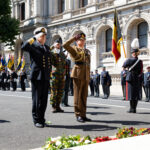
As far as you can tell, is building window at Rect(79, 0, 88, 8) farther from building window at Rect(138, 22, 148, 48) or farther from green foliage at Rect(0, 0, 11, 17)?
green foliage at Rect(0, 0, 11, 17)

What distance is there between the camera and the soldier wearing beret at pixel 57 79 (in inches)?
308

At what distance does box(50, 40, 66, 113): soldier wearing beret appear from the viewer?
7828mm

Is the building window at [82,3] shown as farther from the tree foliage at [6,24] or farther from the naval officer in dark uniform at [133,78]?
the naval officer in dark uniform at [133,78]

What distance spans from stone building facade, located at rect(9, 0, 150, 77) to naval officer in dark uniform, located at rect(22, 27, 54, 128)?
48.7 ft

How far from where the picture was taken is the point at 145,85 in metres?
14.8

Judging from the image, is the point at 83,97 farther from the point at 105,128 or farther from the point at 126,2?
the point at 126,2

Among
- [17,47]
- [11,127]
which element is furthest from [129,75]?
[17,47]

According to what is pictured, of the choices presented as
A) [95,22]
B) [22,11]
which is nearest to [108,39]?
[95,22]

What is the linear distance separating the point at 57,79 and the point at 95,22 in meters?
16.6

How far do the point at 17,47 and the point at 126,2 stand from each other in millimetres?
17103

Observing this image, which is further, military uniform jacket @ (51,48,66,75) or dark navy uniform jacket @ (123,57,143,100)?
dark navy uniform jacket @ (123,57,143,100)

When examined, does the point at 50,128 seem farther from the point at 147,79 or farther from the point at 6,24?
the point at 6,24

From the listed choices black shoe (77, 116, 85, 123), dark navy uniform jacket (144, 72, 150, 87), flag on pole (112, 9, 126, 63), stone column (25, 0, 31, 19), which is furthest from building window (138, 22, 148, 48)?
black shoe (77, 116, 85, 123)

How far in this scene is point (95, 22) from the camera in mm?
23750
